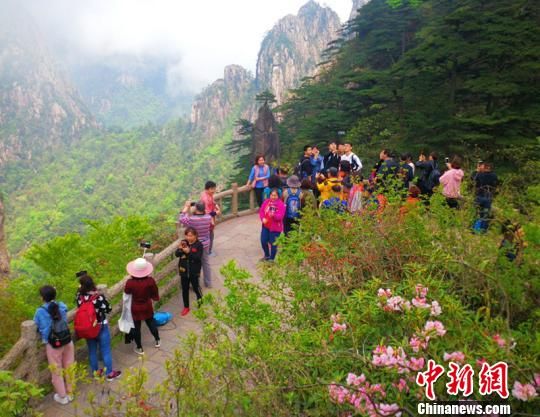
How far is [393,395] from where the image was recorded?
91.3 inches

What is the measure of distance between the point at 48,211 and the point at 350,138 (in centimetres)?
6715

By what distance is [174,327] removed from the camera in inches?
224

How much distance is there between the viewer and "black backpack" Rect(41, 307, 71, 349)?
4.18m

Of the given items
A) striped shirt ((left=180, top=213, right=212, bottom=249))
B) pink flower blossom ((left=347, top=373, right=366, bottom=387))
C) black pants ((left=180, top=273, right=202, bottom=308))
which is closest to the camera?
pink flower blossom ((left=347, top=373, right=366, bottom=387))

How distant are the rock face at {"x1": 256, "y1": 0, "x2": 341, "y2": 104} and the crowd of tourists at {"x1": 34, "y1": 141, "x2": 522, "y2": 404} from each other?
70.5 meters

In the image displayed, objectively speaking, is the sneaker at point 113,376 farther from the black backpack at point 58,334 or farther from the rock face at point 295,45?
the rock face at point 295,45

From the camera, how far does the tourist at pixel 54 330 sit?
414cm

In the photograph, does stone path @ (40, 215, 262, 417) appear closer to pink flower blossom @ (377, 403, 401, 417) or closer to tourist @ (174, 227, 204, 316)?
tourist @ (174, 227, 204, 316)

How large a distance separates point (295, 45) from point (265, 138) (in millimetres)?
67940

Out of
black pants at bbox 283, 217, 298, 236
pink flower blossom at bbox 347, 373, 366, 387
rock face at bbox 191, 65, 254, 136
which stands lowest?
black pants at bbox 283, 217, 298, 236

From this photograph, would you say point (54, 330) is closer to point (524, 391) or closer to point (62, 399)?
point (62, 399)

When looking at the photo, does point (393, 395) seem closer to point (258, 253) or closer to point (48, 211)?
point (258, 253)

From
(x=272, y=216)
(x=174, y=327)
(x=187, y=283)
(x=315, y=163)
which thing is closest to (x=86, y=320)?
(x=174, y=327)

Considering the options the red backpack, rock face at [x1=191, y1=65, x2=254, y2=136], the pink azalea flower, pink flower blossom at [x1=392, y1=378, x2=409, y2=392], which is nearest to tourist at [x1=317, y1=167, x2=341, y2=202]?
the red backpack
